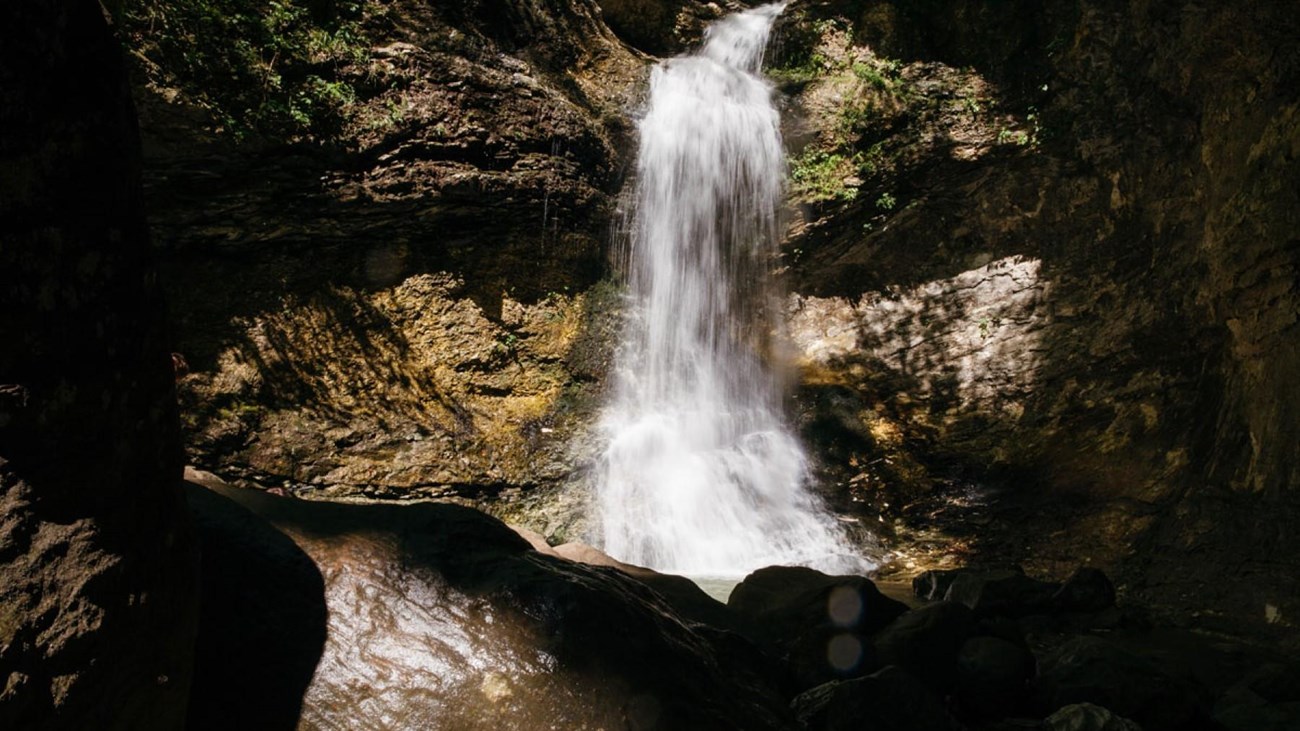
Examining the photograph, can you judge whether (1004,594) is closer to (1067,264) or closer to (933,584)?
(933,584)

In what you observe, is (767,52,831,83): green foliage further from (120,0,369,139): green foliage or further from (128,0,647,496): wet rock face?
(120,0,369,139): green foliage

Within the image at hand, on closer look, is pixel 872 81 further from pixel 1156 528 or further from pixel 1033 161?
pixel 1156 528

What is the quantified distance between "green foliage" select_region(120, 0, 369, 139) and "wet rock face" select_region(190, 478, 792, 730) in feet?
18.5

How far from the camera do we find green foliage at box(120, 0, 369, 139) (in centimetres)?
636

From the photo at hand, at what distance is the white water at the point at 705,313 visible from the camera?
800 cm

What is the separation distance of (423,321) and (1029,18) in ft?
24.4

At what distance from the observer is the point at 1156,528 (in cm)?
615

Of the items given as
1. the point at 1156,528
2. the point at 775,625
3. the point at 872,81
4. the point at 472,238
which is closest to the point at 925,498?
the point at 1156,528

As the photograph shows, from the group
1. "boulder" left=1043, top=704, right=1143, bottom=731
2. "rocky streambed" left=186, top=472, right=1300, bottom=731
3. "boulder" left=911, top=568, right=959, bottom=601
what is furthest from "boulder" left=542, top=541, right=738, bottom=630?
"boulder" left=911, top=568, right=959, bottom=601

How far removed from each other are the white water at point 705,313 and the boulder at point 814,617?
3377mm

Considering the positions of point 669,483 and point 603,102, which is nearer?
point 669,483

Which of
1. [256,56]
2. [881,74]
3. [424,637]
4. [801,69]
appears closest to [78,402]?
[424,637]

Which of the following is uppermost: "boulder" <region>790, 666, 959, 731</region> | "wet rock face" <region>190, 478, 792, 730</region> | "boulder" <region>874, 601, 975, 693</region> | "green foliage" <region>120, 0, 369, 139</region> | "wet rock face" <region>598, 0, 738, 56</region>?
"wet rock face" <region>598, 0, 738, 56</region>

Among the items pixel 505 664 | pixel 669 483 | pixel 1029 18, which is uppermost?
pixel 1029 18
